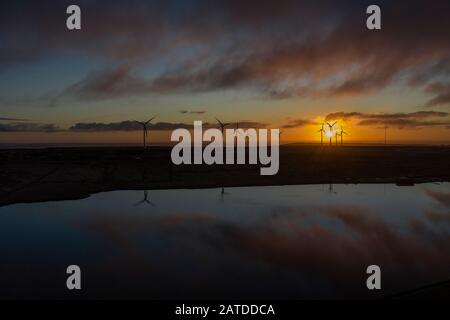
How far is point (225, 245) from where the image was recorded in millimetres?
33031

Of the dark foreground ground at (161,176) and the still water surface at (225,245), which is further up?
the dark foreground ground at (161,176)

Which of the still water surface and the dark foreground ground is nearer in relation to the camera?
the still water surface

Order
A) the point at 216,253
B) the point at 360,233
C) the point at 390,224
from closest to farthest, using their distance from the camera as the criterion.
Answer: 1. the point at 216,253
2. the point at 360,233
3. the point at 390,224

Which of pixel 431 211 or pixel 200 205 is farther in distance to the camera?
pixel 200 205

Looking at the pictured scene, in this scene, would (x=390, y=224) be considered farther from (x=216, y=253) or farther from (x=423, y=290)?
(x=423, y=290)

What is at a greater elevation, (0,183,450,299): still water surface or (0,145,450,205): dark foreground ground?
(0,145,450,205): dark foreground ground

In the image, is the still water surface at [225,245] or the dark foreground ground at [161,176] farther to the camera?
the dark foreground ground at [161,176]

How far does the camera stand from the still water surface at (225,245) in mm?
22906

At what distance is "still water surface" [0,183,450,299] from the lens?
22.9 metres

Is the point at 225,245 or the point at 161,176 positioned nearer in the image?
the point at 225,245

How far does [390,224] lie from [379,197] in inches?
709

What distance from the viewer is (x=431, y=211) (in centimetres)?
4769
